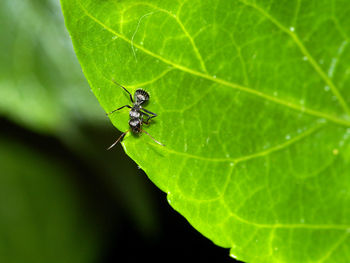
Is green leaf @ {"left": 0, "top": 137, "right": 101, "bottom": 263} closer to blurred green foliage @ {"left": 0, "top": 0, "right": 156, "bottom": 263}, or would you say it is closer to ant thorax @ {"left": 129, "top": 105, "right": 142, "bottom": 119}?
blurred green foliage @ {"left": 0, "top": 0, "right": 156, "bottom": 263}

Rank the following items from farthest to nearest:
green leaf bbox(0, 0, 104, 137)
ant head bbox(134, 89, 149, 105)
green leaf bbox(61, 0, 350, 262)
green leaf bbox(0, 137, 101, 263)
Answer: green leaf bbox(0, 137, 101, 263) → green leaf bbox(0, 0, 104, 137) → ant head bbox(134, 89, 149, 105) → green leaf bbox(61, 0, 350, 262)

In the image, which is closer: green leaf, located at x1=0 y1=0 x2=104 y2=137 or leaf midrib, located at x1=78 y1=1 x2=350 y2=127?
leaf midrib, located at x1=78 y1=1 x2=350 y2=127

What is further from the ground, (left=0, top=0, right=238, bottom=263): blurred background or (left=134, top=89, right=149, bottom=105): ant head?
(left=0, top=0, right=238, bottom=263): blurred background

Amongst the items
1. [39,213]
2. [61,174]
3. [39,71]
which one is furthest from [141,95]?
[39,213]

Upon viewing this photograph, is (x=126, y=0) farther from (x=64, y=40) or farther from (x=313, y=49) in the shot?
(x=64, y=40)

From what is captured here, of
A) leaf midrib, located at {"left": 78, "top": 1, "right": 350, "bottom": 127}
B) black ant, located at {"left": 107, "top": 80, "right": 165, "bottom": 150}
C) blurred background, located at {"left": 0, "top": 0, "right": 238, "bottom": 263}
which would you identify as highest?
blurred background, located at {"left": 0, "top": 0, "right": 238, "bottom": 263}

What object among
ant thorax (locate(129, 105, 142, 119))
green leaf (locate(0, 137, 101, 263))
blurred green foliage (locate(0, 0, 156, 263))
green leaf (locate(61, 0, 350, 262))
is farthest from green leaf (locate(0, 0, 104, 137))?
green leaf (locate(61, 0, 350, 262))

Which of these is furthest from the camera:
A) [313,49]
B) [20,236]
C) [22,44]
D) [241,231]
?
[20,236]

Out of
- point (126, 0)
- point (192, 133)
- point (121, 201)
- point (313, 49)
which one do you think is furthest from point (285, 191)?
point (121, 201)
